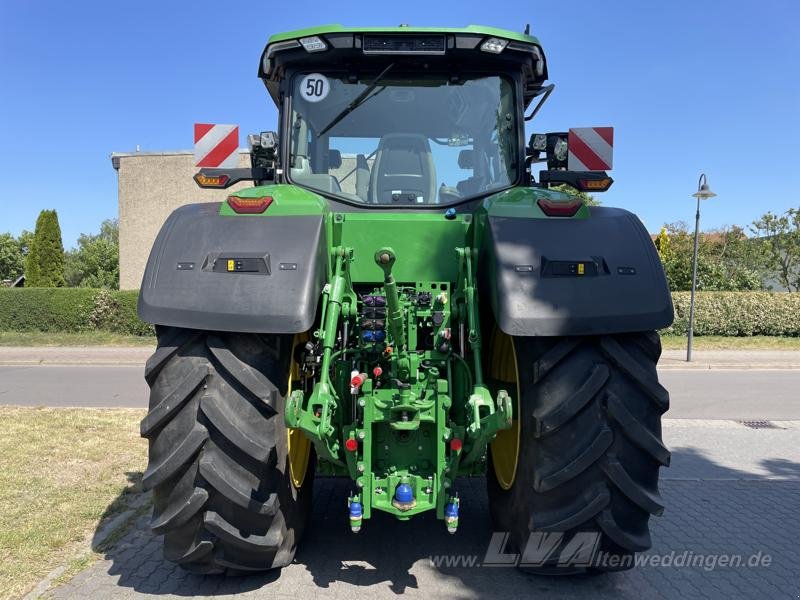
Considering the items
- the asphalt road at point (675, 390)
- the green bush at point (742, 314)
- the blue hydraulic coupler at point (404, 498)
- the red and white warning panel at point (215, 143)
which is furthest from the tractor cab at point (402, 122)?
the green bush at point (742, 314)

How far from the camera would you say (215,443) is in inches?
116

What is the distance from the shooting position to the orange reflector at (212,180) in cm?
412

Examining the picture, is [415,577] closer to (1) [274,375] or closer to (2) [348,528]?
(2) [348,528]

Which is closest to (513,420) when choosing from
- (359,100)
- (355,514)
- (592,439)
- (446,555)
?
(592,439)

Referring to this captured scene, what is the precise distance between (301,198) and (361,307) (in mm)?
688

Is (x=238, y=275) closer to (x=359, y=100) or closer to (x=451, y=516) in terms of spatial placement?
(x=451, y=516)

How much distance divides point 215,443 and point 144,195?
2447 cm

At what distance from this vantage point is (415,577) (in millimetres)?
3523

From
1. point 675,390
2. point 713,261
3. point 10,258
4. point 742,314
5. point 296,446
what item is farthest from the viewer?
point 10,258

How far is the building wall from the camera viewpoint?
25.0 meters

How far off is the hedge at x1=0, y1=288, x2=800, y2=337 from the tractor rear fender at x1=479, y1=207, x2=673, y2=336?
56.3 feet

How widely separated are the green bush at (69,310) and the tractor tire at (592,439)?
18.8 m

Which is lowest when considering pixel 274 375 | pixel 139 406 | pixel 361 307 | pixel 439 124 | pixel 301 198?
pixel 139 406

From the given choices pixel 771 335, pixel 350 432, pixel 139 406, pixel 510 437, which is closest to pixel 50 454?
pixel 139 406
